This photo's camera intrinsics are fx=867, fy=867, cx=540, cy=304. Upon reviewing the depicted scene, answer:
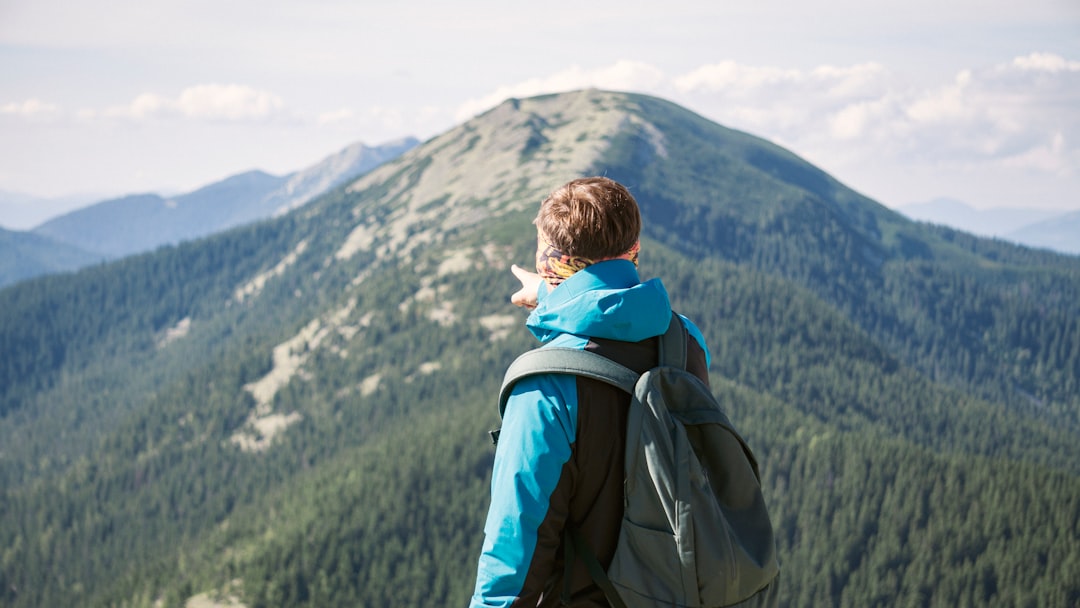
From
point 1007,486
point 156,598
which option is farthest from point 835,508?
point 156,598

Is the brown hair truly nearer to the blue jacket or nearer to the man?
the man

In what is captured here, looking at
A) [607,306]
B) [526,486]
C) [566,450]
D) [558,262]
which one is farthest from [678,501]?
[558,262]

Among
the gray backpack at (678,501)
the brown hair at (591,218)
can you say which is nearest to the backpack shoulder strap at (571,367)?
the gray backpack at (678,501)

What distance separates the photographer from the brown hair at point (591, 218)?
20.7ft

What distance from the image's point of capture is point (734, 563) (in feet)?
19.4

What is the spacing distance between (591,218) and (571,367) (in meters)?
1.11

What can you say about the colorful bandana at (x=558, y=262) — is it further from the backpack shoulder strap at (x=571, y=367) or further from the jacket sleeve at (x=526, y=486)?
the jacket sleeve at (x=526, y=486)

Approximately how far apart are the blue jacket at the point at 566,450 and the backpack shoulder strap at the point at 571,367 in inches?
3.7

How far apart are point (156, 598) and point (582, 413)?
543 ft

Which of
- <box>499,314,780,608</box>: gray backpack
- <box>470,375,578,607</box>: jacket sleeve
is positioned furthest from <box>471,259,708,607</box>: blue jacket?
<box>499,314,780,608</box>: gray backpack

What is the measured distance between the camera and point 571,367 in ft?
19.7

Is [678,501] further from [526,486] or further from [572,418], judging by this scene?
[526,486]

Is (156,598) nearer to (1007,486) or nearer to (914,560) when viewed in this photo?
(914,560)

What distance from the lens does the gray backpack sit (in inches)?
233
